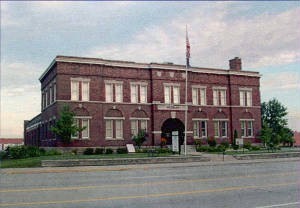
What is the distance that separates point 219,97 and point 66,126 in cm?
2258

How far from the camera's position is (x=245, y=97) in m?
53.7

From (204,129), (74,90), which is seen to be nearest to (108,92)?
(74,90)

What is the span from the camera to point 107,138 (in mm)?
43281

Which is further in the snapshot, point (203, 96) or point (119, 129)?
point (203, 96)

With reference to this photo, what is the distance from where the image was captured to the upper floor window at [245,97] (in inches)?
2099

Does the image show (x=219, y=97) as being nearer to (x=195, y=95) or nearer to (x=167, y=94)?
(x=195, y=95)

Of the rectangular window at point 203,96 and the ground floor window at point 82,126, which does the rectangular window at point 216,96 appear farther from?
the ground floor window at point 82,126

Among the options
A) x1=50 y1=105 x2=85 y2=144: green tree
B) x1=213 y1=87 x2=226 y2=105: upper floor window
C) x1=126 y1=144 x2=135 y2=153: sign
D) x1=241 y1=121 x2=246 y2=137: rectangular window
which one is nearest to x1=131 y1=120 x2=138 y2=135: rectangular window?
x1=126 y1=144 x2=135 y2=153: sign

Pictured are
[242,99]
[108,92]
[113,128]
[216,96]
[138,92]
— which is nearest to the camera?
[113,128]

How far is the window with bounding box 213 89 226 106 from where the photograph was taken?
51.3 metres

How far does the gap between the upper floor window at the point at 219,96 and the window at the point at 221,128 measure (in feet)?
8.87

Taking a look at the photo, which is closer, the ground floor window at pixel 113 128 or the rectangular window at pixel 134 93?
the ground floor window at pixel 113 128

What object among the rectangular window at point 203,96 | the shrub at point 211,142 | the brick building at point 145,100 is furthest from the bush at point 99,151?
the rectangular window at point 203,96

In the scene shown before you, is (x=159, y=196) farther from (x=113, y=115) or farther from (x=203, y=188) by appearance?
(x=113, y=115)
